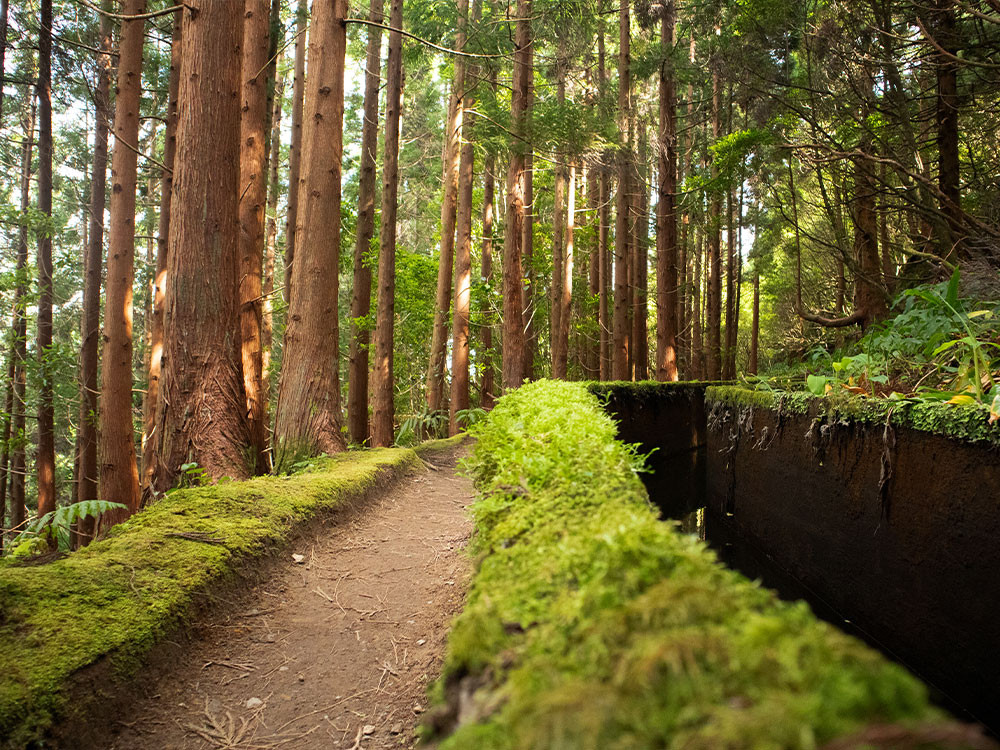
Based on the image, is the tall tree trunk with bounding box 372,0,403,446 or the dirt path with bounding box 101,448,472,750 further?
the tall tree trunk with bounding box 372,0,403,446

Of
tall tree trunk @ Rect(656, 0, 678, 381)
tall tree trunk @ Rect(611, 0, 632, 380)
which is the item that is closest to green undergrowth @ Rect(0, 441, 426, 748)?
tall tree trunk @ Rect(656, 0, 678, 381)

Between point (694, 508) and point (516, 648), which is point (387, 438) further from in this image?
point (516, 648)

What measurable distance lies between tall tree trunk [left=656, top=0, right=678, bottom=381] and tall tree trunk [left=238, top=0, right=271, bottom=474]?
9208mm

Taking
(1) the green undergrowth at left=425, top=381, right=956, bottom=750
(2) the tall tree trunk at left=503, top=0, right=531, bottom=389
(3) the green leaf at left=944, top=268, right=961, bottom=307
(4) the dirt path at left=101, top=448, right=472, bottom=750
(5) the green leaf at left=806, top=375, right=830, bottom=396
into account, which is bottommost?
(4) the dirt path at left=101, top=448, right=472, bottom=750

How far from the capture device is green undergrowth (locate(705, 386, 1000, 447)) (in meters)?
4.39

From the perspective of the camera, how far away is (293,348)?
25.5 ft

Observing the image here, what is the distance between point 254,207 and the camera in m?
8.50

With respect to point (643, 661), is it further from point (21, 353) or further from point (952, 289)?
point (21, 353)

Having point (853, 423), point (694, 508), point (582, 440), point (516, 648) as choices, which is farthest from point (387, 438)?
point (516, 648)

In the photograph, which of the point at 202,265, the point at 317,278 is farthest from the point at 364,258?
the point at 202,265

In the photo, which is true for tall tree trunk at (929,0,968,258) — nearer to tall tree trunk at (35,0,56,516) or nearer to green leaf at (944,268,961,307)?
green leaf at (944,268,961,307)

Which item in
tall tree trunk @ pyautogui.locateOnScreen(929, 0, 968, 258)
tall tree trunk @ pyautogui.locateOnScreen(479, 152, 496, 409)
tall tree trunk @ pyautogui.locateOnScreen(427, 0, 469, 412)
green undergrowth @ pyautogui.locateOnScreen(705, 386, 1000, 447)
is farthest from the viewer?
tall tree trunk @ pyautogui.locateOnScreen(479, 152, 496, 409)

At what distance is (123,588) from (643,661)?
11.2 feet

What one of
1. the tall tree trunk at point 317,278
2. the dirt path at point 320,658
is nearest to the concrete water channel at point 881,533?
the dirt path at point 320,658
